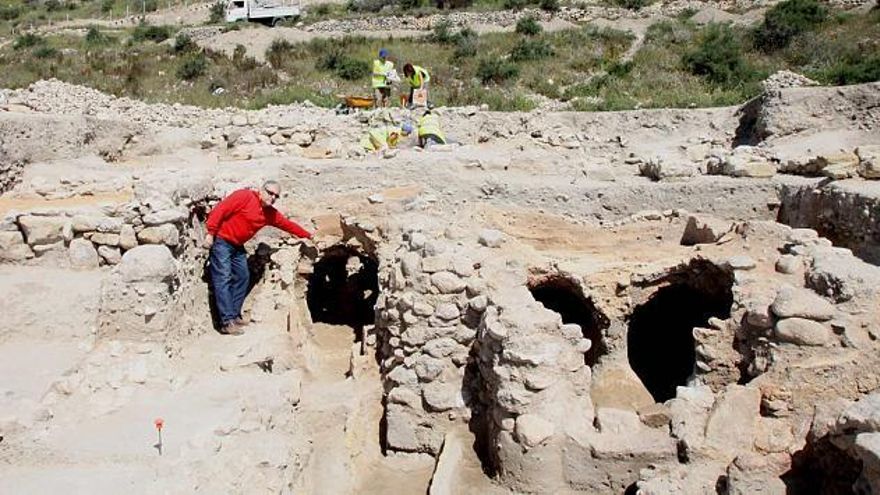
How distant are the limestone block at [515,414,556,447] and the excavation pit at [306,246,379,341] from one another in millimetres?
4470

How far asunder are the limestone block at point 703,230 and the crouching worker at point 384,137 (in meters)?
4.49

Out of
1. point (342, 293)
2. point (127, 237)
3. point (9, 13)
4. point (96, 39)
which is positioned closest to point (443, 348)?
point (127, 237)

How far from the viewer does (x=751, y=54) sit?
68.0 ft

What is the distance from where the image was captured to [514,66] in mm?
20812

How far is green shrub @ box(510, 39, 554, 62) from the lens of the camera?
22.1 m

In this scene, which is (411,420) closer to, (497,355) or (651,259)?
(497,355)

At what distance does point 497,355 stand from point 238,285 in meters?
3.03

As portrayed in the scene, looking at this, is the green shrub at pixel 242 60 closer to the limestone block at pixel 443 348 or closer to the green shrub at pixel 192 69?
the green shrub at pixel 192 69

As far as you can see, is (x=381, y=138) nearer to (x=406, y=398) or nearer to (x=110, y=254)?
(x=110, y=254)

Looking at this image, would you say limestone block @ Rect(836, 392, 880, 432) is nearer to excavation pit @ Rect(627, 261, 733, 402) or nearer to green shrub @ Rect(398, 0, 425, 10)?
excavation pit @ Rect(627, 261, 733, 402)

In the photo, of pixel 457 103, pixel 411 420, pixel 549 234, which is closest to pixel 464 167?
pixel 549 234

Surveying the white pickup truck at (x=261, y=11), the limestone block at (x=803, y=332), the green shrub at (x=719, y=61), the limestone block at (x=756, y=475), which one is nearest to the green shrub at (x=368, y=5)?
the white pickup truck at (x=261, y=11)

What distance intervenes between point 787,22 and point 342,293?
17.5 meters

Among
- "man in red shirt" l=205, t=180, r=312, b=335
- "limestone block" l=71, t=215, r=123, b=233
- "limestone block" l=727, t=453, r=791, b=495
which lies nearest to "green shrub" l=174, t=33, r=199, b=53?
"man in red shirt" l=205, t=180, r=312, b=335
